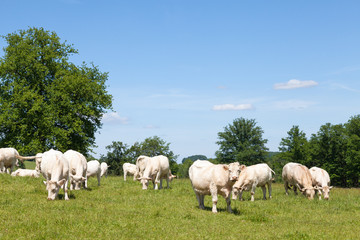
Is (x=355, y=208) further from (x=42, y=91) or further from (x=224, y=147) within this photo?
(x=224, y=147)

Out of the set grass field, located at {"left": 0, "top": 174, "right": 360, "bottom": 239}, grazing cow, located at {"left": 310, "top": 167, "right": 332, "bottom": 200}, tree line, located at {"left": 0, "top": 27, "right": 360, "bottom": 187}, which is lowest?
grass field, located at {"left": 0, "top": 174, "right": 360, "bottom": 239}

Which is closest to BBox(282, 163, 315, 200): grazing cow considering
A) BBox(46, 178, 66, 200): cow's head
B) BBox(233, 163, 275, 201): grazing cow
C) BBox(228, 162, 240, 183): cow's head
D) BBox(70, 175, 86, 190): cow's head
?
BBox(233, 163, 275, 201): grazing cow

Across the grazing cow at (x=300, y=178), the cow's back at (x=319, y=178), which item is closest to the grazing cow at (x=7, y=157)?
the grazing cow at (x=300, y=178)

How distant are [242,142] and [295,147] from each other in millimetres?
11768

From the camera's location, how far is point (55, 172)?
18.5 metres

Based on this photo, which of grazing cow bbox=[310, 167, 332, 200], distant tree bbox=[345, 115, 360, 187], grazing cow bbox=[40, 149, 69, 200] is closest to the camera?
grazing cow bbox=[40, 149, 69, 200]

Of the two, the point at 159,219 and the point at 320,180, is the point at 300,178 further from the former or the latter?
the point at 159,219

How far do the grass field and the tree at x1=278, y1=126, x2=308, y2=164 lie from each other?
215 feet

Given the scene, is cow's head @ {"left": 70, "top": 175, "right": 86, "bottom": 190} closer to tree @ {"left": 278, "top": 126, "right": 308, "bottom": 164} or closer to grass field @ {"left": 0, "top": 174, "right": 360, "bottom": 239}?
grass field @ {"left": 0, "top": 174, "right": 360, "bottom": 239}

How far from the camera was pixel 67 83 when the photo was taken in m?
41.6

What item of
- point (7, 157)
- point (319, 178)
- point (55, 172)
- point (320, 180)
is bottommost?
point (320, 180)

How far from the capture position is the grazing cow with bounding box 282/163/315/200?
78.8ft

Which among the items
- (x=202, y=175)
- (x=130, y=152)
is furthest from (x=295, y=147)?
(x=202, y=175)

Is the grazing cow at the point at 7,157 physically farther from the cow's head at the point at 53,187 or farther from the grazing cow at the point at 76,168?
the cow's head at the point at 53,187
